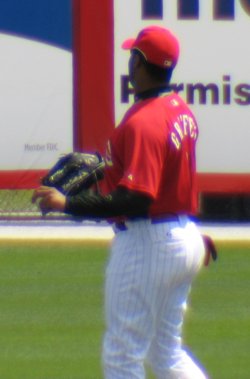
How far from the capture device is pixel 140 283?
18.3 ft

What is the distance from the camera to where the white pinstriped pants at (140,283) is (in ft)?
18.3

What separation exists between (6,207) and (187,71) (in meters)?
3.17

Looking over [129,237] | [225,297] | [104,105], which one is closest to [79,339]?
[225,297]

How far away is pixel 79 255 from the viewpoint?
12.0 metres

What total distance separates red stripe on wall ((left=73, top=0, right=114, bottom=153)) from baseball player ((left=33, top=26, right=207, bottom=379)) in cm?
854

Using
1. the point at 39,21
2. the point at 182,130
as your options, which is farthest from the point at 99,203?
the point at 39,21

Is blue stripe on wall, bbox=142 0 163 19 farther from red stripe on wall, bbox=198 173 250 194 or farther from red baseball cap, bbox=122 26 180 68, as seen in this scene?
red baseball cap, bbox=122 26 180 68

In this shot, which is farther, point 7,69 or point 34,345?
point 7,69

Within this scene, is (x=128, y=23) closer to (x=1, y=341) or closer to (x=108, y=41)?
(x=108, y=41)

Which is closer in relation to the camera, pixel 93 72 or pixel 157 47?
pixel 157 47

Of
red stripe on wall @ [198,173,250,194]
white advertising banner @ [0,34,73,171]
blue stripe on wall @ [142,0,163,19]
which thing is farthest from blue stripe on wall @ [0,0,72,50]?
red stripe on wall @ [198,173,250,194]

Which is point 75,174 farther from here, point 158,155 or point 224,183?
point 224,183

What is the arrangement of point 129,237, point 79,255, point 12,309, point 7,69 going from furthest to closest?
1. point 7,69
2. point 79,255
3. point 12,309
4. point 129,237

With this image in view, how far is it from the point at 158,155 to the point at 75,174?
46 cm
